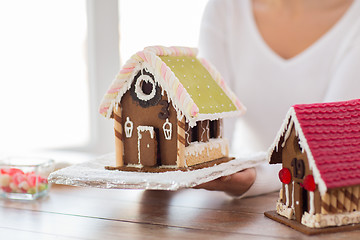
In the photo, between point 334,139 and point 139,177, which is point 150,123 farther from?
point 334,139

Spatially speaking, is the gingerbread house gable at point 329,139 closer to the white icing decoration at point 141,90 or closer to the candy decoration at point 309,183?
the candy decoration at point 309,183

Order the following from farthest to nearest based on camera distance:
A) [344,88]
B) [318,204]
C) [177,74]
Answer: [344,88] < [177,74] < [318,204]

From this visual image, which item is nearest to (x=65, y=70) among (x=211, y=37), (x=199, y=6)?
(x=199, y=6)

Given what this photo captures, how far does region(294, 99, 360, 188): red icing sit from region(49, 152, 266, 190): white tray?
231 millimetres

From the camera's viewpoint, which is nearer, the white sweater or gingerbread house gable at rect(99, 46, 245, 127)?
gingerbread house gable at rect(99, 46, 245, 127)

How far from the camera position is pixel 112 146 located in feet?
8.01

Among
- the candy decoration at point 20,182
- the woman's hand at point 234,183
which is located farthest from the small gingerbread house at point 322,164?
the candy decoration at point 20,182

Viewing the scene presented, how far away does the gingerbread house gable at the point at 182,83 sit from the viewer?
1037 millimetres

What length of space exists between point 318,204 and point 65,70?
186cm

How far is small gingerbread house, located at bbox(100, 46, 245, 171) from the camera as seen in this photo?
1.05 meters

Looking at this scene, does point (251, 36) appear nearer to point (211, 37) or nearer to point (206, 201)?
point (211, 37)

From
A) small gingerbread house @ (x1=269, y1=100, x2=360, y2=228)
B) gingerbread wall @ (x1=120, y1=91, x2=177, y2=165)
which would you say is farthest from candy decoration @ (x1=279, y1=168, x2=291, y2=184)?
gingerbread wall @ (x1=120, y1=91, x2=177, y2=165)

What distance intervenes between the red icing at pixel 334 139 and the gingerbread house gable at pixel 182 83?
0.25 meters

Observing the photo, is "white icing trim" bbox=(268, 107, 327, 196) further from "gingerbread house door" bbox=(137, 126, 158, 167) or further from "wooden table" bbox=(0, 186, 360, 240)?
"gingerbread house door" bbox=(137, 126, 158, 167)
